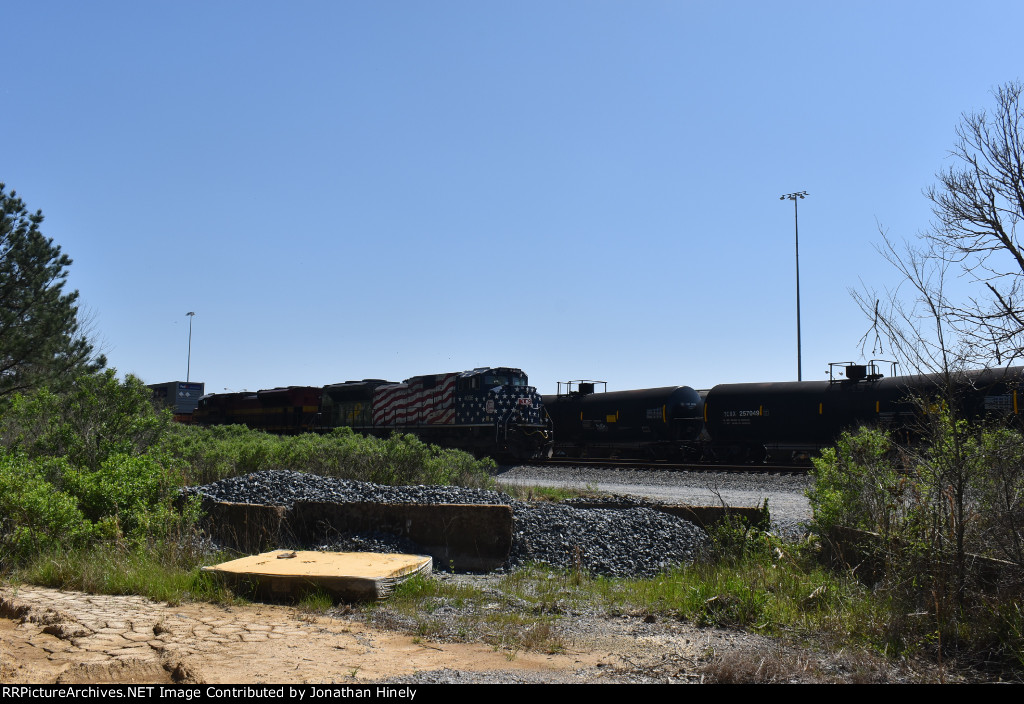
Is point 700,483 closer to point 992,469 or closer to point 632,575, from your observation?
point 632,575

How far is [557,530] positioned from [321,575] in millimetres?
3411

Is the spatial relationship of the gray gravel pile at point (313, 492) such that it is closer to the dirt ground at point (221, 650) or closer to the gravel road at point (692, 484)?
the dirt ground at point (221, 650)

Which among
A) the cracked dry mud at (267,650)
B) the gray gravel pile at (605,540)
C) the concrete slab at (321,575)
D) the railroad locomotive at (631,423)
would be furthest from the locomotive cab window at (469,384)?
the cracked dry mud at (267,650)

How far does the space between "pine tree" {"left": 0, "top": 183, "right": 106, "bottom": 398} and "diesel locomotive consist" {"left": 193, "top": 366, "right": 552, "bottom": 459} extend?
409 inches


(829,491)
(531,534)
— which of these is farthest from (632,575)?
(829,491)

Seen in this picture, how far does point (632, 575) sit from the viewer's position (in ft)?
26.8

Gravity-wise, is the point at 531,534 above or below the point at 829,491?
below

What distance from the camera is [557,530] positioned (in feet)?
29.6

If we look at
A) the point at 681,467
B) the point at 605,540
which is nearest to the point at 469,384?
the point at 681,467

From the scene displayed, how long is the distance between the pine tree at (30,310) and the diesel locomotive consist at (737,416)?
56.5ft

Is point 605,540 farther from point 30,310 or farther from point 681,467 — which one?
point 30,310

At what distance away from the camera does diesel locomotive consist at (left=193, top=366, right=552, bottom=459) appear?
25.5 metres

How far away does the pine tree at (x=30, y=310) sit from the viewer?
72.3 feet
